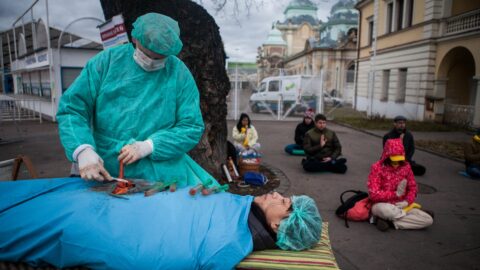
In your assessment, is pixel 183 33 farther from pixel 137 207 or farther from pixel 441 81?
pixel 441 81

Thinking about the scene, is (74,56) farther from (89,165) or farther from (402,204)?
(89,165)

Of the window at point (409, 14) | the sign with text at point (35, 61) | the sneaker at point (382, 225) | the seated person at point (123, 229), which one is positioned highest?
the window at point (409, 14)

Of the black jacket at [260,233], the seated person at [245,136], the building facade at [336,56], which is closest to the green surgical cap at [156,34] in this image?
the black jacket at [260,233]

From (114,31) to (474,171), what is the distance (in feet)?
24.4

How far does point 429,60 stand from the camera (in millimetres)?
18141

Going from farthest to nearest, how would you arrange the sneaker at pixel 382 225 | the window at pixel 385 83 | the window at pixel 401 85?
the window at pixel 385 83 → the window at pixel 401 85 → the sneaker at pixel 382 225

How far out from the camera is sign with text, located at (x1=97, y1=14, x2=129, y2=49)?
476cm

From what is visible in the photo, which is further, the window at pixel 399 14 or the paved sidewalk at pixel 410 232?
the window at pixel 399 14

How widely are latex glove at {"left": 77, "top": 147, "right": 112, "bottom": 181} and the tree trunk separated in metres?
3.42

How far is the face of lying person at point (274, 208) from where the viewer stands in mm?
2256

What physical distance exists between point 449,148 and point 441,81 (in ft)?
28.1

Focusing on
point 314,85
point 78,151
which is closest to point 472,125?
point 314,85

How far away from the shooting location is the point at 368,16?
88.3 ft

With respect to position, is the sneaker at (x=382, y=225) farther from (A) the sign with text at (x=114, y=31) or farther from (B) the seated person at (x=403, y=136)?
(A) the sign with text at (x=114, y=31)
